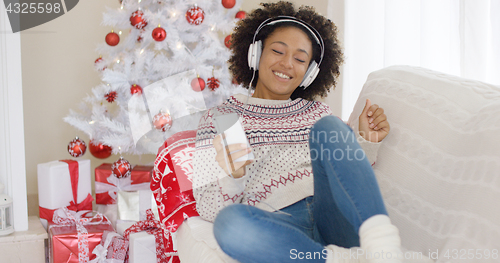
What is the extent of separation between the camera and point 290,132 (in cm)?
111

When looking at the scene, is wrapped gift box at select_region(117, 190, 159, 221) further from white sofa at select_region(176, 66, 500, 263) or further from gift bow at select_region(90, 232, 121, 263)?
white sofa at select_region(176, 66, 500, 263)

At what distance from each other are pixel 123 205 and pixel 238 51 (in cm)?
82

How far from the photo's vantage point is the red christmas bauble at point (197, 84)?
177cm

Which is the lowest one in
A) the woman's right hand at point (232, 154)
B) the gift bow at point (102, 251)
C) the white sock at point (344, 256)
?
the gift bow at point (102, 251)

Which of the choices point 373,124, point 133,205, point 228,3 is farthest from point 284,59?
point 133,205

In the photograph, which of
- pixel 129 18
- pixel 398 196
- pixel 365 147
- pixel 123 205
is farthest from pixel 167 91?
pixel 398 196

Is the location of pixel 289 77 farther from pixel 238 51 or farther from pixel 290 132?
pixel 238 51

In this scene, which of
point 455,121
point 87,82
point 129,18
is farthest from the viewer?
point 87,82

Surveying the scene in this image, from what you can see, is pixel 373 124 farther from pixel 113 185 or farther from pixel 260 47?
pixel 113 185

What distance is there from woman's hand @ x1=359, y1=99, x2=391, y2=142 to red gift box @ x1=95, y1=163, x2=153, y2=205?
3.41 feet

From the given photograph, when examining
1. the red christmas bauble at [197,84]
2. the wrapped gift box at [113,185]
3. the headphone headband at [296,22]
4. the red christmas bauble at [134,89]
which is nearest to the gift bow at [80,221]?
the wrapped gift box at [113,185]

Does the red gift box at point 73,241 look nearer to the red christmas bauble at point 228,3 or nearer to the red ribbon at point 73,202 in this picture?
the red ribbon at point 73,202

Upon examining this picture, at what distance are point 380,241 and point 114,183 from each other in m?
1.39

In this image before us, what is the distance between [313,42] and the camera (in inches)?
49.4
